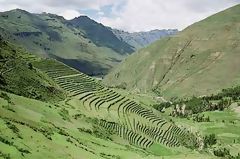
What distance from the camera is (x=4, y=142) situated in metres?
37.4

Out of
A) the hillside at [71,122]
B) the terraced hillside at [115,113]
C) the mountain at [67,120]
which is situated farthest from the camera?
the terraced hillside at [115,113]

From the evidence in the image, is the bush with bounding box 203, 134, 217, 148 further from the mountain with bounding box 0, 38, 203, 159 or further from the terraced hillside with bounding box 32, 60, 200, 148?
the mountain with bounding box 0, 38, 203, 159

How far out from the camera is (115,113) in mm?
116000

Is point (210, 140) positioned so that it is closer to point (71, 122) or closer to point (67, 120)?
point (71, 122)

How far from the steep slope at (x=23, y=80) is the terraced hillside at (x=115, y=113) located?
5.34m

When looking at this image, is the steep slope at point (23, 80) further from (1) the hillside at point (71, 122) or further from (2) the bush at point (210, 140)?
(2) the bush at point (210, 140)

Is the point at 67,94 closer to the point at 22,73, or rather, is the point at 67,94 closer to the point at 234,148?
the point at 22,73

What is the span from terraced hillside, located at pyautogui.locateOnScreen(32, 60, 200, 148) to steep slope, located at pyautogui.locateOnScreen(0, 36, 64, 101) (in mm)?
5336

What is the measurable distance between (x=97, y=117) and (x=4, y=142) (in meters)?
65.4

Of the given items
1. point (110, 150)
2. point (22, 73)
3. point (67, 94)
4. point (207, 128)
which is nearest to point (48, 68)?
point (67, 94)

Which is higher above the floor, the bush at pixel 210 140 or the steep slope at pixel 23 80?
the steep slope at pixel 23 80

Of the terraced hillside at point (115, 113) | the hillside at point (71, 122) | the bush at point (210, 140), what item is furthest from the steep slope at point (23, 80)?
the bush at point (210, 140)

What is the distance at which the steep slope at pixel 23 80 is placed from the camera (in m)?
92.1

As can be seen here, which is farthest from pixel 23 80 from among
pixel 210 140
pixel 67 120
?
pixel 210 140
